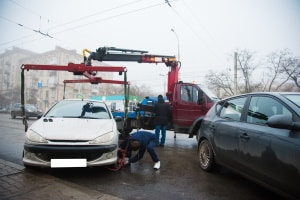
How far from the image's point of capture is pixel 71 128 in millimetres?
4105

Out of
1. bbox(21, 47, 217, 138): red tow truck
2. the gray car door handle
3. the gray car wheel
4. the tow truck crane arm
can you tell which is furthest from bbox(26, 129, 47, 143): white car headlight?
the tow truck crane arm

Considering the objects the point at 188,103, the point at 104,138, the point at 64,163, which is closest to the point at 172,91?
the point at 188,103

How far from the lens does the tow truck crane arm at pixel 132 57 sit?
9.20 m

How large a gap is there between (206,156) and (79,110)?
299 cm

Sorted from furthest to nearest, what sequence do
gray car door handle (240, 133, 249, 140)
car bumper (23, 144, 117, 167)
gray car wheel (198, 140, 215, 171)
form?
gray car wheel (198, 140, 215, 171) < car bumper (23, 144, 117, 167) < gray car door handle (240, 133, 249, 140)

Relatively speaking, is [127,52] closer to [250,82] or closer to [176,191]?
[176,191]

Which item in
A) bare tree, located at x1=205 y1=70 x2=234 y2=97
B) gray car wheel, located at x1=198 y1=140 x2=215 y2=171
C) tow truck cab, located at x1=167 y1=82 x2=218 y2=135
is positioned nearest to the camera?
gray car wheel, located at x1=198 y1=140 x2=215 y2=171

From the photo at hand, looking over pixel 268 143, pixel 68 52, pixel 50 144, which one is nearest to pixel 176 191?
pixel 268 143

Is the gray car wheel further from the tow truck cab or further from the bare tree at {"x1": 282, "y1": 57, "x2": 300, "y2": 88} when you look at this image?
the bare tree at {"x1": 282, "y1": 57, "x2": 300, "y2": 88}

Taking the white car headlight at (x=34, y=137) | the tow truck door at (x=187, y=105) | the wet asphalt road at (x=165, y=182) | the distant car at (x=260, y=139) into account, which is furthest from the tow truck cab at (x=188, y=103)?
the white car headlight at (x=34, y=137)

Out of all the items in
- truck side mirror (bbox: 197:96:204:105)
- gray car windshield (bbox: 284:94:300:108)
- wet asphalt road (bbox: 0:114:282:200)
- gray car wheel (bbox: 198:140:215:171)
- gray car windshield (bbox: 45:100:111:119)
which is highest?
gray car windshield (bbox: 284:94:300:108)

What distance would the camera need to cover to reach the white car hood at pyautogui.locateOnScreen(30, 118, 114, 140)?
151 inches

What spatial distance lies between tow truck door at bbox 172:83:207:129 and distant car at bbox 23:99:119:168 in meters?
3.75

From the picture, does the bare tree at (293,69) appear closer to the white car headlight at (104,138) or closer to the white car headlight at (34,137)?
the white car headlight at (104,138)
